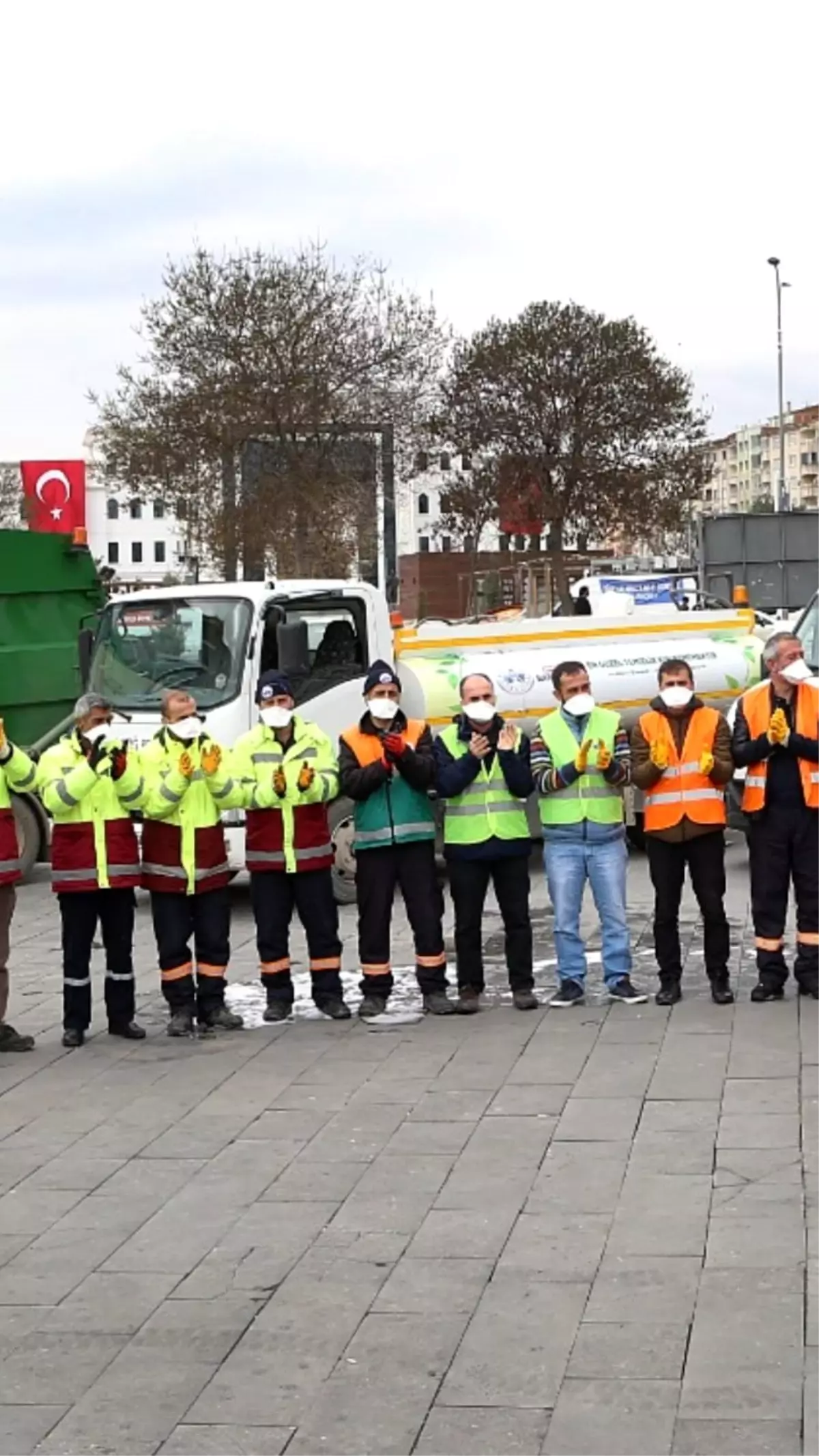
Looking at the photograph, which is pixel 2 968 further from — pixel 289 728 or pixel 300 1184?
pixel 300 1184

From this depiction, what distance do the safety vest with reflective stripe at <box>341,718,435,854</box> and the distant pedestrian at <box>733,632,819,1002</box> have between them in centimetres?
163

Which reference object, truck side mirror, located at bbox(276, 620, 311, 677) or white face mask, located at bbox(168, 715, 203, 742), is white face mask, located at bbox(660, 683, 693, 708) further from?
truck side mirror, located at bbox(276, 620, 311, 677)

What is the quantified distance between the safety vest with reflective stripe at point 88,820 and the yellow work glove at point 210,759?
32 centimetres

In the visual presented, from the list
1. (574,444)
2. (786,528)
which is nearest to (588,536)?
(574,444)

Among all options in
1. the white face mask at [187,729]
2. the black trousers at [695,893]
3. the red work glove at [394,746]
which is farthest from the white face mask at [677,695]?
the white face mask at [187,729]

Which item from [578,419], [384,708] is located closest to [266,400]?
[578,419]

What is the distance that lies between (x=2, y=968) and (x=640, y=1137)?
12.1ft

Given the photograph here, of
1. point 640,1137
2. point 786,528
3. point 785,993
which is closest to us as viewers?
point 640,1137

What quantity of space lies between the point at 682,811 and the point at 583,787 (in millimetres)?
514

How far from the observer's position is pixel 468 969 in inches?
419

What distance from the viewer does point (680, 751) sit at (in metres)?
10.5

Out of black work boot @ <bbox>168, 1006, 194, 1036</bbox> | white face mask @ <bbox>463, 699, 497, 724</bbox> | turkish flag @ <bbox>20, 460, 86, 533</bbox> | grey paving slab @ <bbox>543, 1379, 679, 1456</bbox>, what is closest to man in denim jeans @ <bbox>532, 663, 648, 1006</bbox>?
white face mask @ <bbox>463, 699, 497, 724</bbox>

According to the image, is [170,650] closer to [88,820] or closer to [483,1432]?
[88,820]

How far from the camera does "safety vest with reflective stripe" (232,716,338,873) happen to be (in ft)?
34.2
